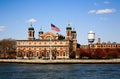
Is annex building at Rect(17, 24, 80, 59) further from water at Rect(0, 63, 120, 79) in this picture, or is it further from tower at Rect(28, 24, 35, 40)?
water at Rect(0, 63, 120, 79)

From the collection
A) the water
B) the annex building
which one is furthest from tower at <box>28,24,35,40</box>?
the water

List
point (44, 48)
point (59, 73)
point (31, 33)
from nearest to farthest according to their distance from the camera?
point (59, 73), point (44, 48), point (31, 33)

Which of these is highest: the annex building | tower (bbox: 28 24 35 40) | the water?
tower (bbox: 28 24 35 40)

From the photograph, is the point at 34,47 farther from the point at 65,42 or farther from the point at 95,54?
the point at 95,54

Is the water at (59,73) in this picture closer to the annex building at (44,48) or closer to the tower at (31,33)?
the annex building at (44,48)

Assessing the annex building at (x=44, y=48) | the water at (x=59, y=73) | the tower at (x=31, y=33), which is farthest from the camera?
the tower at (x=31, y=33)

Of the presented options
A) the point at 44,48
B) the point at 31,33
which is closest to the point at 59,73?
the point at 44,48

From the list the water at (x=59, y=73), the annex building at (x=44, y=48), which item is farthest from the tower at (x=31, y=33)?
the water at (x=59, y=73)

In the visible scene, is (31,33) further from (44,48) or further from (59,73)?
(59,73)

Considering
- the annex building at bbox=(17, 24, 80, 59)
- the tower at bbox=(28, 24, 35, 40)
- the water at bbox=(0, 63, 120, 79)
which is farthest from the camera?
the tower at bbox=(28, 24, 35, 40)

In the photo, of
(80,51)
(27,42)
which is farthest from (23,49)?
(80,51)

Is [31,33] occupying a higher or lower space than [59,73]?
higher

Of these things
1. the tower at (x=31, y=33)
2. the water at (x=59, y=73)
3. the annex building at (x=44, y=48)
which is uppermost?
the tower at (x=31, y=33)

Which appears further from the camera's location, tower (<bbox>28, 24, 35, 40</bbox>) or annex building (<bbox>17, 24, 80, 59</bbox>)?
tower (<bbox>28, 24, 35, 40</bbox>)
